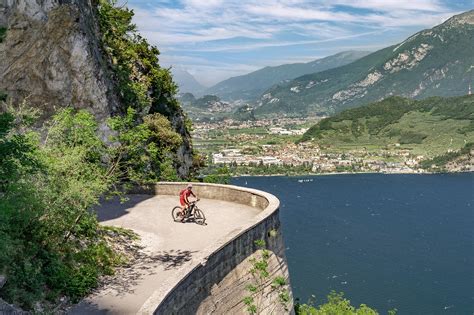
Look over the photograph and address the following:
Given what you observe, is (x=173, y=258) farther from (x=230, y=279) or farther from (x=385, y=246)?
(x=385, y=246)

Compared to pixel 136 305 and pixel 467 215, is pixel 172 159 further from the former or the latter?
pixel 467 215

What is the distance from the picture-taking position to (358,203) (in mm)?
147250

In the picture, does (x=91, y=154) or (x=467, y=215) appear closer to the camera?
(x=91, y=154)

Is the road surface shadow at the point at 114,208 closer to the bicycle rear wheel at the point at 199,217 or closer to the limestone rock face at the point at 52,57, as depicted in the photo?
the bicycle rear wheel at the point at 199,217

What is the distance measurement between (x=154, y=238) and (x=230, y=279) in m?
4.37

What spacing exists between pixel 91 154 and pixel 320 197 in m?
146

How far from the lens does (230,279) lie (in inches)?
502

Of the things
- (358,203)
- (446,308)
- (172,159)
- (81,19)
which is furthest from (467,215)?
(81,19)

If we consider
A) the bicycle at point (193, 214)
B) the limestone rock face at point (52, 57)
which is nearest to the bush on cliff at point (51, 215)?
the bicycle at point (193, 214)

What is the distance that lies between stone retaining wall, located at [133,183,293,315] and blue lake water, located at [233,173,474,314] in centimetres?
5905

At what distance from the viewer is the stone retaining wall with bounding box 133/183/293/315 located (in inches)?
406

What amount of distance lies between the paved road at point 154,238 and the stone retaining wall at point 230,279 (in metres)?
0.46

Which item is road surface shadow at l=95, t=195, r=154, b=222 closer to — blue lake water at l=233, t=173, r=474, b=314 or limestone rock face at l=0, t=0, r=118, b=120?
limestone rock face at l=0, t=0, r=118, b=120

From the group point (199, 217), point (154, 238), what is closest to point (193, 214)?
point (199, 217)
